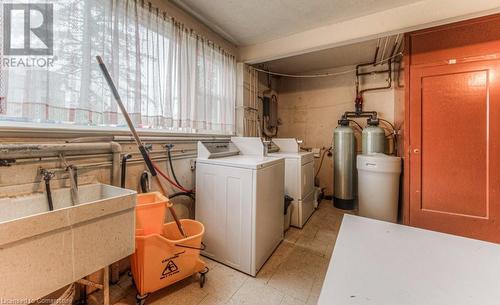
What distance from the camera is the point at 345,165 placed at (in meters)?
3.23

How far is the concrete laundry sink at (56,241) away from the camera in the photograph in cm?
74

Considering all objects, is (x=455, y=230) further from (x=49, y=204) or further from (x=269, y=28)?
(x=49, y=204)

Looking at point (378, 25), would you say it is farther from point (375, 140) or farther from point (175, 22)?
point (175, 22)

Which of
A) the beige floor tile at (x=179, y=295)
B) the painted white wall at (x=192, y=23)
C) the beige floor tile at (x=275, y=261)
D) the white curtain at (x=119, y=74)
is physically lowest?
the beige floor tile at (x=179, y=295)

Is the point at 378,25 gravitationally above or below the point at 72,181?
above

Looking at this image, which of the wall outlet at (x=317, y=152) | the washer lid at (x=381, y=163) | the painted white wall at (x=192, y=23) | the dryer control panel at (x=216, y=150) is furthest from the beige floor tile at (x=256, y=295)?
the wall outlet at (x=317, y=152)

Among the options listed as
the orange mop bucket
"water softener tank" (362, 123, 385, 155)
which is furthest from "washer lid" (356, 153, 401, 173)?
the orange mop bucket

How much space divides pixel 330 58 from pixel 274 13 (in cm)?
154

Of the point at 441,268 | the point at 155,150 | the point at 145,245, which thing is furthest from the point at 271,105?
the point at 441,268

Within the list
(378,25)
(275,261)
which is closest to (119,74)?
(275,261)

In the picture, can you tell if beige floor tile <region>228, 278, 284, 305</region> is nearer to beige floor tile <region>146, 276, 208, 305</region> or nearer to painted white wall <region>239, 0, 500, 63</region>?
beige floor tile <region>146, 276, 208, 305</region>

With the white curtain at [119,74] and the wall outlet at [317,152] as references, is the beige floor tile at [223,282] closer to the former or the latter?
the white curtain at [119,74]

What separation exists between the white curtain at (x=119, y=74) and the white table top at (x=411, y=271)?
1.71m

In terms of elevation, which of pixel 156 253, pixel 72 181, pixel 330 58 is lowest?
pixel 156 253
